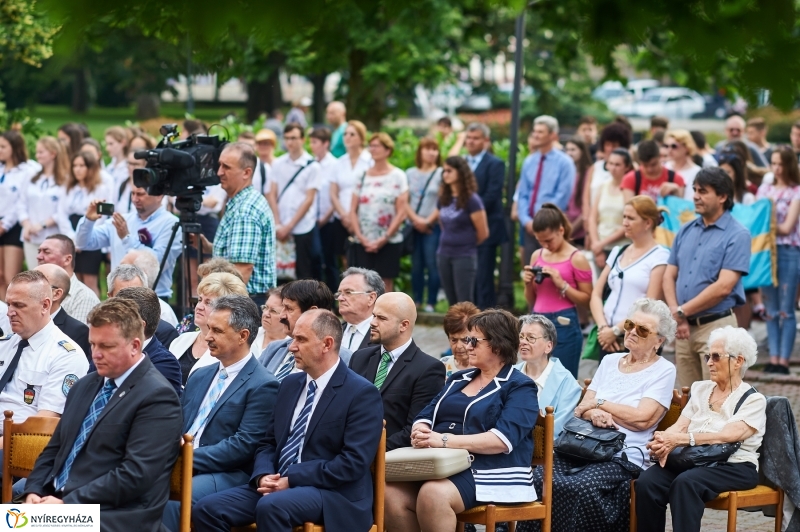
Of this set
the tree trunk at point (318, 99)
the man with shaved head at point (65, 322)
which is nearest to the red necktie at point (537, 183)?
the man with shaved head at point (65, 322)

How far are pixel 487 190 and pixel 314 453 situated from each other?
7.13 m

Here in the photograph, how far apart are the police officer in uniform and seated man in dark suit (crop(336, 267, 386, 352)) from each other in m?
1.66

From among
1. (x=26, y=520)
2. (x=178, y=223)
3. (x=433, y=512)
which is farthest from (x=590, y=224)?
(x=26, y=520)

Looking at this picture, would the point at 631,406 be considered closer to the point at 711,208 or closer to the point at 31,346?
the point at 711,208

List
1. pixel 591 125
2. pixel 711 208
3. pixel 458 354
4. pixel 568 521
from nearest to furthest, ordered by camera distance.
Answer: pixel 568 521, pixel 458 354, pixel 711 208, pixel 591 125

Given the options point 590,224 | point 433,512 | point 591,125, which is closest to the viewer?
point 433,512

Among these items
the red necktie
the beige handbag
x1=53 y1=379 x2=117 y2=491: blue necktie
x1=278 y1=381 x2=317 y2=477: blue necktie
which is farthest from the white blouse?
the red necktie

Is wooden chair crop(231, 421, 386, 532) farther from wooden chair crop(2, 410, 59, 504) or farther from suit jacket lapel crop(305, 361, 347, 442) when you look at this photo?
wooden chair crop(2, 410, 59, 504)

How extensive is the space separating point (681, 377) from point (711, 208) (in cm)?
124

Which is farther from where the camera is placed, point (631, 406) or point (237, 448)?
point (631, 406)

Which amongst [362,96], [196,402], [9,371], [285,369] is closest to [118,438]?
[196,402]

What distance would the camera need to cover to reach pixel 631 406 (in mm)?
7062

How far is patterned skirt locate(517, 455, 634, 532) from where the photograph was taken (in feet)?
22.3

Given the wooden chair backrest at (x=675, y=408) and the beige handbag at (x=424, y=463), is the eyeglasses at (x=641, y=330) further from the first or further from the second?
the beige handbag at (x=424, y=463)
